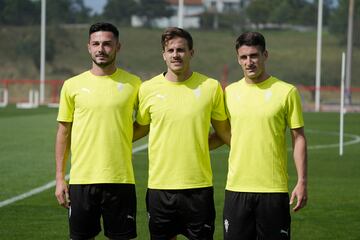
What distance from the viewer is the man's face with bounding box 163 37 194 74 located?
7414 mm

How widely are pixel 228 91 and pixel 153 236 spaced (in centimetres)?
120

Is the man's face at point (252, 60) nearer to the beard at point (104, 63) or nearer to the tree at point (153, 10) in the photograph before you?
the beard at point (104, 63)

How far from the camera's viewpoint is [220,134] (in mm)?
7766

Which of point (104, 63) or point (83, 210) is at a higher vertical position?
point (104, 63)

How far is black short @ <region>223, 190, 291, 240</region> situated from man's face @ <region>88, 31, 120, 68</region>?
1.35 metres

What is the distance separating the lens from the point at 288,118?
739 centimetres

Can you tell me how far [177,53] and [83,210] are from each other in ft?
4.45

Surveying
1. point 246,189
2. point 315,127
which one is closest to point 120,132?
point 246,189

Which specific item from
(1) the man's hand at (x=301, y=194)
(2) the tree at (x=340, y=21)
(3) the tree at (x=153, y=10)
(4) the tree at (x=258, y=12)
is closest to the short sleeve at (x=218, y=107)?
(1) the man's hand at (x=301, y=194)

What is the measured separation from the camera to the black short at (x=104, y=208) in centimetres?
760

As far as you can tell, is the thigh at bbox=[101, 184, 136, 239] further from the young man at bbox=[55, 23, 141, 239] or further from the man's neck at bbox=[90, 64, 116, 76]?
the man's neck at bbox=[90, 64, 116, 76]

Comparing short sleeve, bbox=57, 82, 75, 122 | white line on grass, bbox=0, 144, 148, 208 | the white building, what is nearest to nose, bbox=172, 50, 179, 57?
short sleeve, bbox=57, 82, 75, 122

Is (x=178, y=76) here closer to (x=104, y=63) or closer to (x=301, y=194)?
(x=104, y=63)

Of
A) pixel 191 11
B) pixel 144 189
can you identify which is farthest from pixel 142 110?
pixel 191 11
